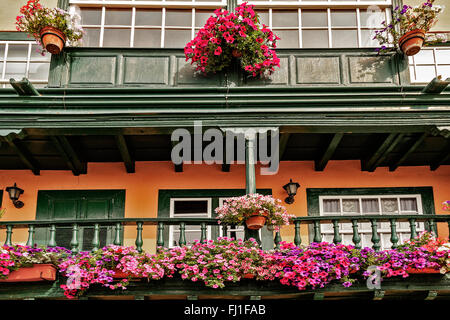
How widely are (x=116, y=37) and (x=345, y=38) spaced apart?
4.13 metres

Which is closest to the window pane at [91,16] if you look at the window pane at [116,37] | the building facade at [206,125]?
the building facade at [206,125]

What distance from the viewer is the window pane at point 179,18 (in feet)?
35.2

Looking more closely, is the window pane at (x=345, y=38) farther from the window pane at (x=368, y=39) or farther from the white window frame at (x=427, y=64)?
the white window frame at (x=427, y=64)

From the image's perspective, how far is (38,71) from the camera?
11.0 m

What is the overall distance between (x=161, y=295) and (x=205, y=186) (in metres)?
3.18

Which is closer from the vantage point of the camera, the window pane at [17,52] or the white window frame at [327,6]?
the white window frame at [327,6]

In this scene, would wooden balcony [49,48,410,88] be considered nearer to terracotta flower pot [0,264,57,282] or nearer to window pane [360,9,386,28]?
window pane [360,9,386,28]

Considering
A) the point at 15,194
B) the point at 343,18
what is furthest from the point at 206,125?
the point at 15,194

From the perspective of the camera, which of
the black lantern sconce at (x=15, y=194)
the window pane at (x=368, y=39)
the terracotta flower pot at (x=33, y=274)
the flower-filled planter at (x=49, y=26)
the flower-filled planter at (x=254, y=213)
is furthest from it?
the black lantern sconce at (x=15, y=194)

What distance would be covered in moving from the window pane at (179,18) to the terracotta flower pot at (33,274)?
4945mm

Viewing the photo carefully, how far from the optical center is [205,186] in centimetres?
1123

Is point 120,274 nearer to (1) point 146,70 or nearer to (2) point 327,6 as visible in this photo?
(1) point 146,70
